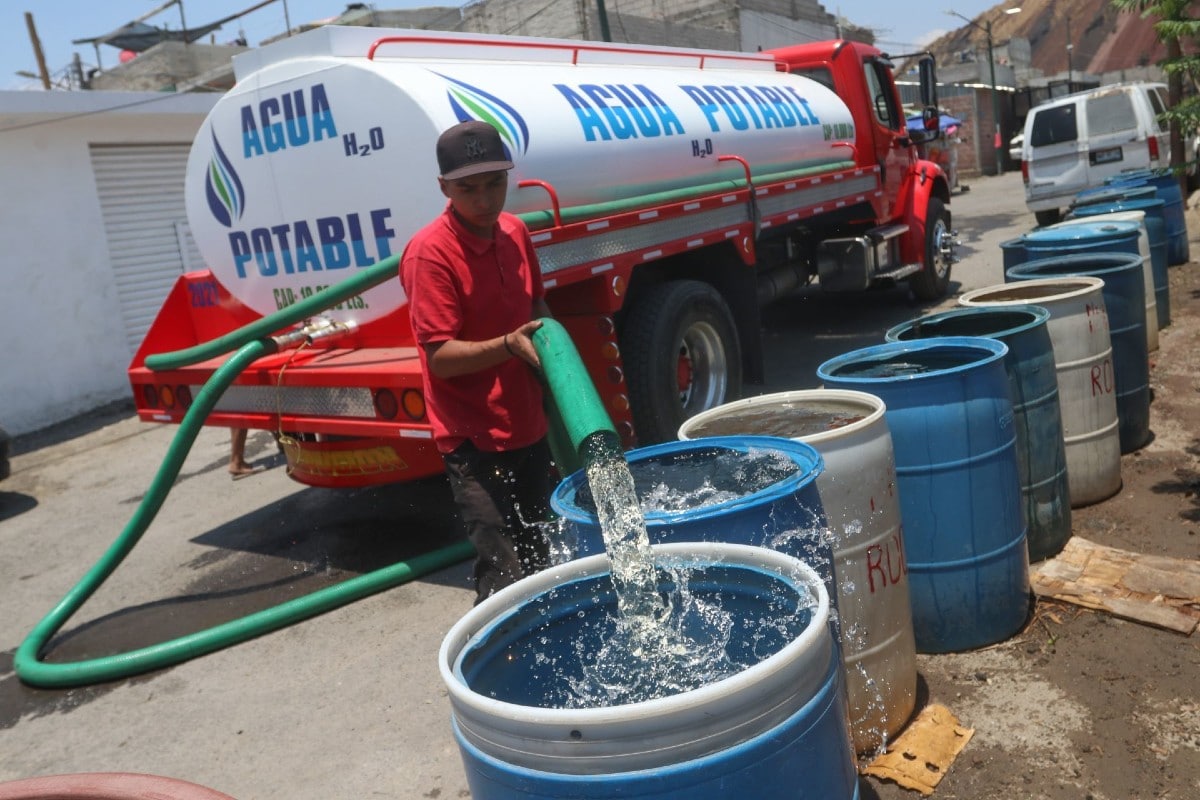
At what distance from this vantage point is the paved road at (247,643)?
371cm

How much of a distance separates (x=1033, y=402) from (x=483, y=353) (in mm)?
2327

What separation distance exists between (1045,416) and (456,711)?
10.8 ft

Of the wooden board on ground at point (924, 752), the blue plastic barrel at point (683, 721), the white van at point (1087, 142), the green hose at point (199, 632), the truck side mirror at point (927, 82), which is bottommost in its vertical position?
the wooden board on ground at point (924, 752)

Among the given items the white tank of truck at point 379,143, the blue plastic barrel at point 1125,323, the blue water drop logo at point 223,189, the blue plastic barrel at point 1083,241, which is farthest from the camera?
the blue plastic barrel at point 1083,241

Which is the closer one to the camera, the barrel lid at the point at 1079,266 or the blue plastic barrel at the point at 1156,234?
the barrel lid at the point at 1079,266

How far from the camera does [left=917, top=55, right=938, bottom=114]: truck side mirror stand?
10.5m

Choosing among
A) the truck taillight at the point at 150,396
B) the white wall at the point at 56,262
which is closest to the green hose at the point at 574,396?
the truck taillight at the point at 150,396

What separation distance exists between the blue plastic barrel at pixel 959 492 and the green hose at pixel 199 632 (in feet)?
8.15

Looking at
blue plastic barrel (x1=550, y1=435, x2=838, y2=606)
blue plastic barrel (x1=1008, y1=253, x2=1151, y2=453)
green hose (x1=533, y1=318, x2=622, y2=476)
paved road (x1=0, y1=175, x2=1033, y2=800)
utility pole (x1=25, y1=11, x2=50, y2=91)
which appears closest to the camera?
blue plastic barrel (x1=550, y1=435, x2=838, y2=606)

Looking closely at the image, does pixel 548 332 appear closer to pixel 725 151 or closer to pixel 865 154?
pixel 725 151

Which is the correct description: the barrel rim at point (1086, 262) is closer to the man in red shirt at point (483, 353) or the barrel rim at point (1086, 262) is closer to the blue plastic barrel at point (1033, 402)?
the blue plastic barrel at point (1033, 402)

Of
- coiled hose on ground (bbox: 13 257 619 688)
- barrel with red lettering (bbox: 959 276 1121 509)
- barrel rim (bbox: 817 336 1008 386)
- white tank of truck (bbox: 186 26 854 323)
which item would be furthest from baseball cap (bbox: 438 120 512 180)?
barrel with red lettering (bbox: 959 276 1121 509)

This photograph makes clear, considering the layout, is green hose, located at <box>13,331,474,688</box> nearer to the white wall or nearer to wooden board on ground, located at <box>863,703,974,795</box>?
wooden board on ground, located at <box>863,703,974,795</box>

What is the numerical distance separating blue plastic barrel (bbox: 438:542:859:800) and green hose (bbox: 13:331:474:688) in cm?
323
